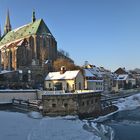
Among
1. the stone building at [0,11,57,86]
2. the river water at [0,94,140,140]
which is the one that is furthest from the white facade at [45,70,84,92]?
the river water at [0,94,140,140]

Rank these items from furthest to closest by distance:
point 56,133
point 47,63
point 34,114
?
point 47,63 → point 34,114 → point 56,133

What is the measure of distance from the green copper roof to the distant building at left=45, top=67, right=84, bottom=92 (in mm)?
28796

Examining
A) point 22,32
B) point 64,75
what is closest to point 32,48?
point 22,32

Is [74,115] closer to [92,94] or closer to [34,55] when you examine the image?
[92,94]

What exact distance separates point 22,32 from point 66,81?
4150 cm

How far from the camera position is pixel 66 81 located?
80.3 meters

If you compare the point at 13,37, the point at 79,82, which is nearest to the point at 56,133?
the point at 79,82

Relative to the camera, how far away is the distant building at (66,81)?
260ft

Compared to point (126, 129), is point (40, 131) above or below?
above

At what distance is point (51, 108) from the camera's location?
52344 millimetres

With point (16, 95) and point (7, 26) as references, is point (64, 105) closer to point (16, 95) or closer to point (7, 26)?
point (16, 95)

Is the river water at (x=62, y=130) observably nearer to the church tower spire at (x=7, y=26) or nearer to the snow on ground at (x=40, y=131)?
the snow on ground at (x=40, y=131)

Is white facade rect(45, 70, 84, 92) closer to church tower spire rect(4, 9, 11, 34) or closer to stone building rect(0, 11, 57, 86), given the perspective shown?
stone building rect(0, 11, 57, 86)

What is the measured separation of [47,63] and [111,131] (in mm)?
65032
